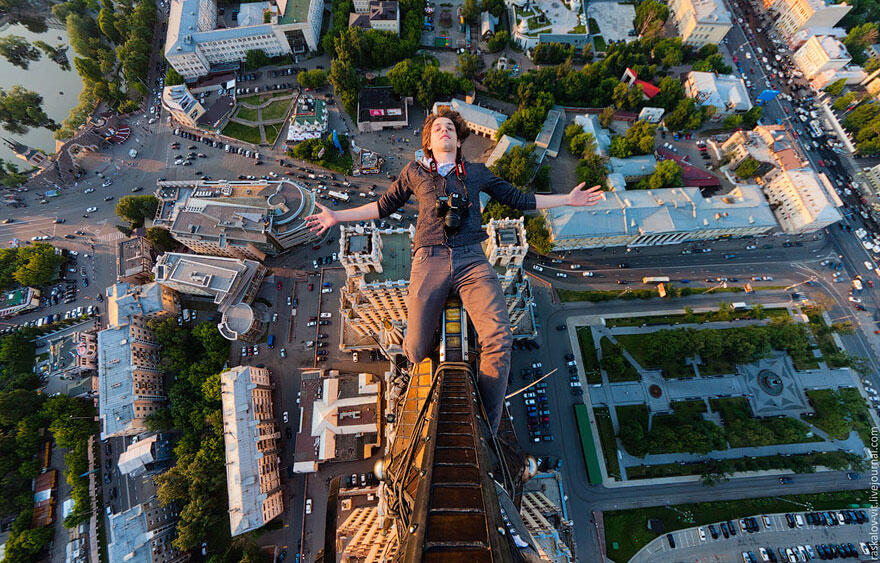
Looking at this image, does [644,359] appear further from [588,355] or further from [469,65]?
[469,65]

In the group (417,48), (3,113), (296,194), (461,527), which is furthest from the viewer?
(417,48)

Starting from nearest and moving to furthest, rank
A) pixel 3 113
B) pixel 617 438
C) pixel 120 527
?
1. pixel 120 527
2. pixel 617 438
3. pixel 3 113

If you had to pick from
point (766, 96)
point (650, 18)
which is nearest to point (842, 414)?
point (766, 96)

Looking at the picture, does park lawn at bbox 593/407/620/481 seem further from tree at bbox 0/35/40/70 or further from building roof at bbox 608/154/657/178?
tree at bbox 0/35/40/70

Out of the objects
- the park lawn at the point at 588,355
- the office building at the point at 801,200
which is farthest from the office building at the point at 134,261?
the office building at the point at 801,200

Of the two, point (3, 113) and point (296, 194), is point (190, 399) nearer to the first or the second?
point (296, 194)

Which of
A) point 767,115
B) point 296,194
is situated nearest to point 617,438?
point 296,194

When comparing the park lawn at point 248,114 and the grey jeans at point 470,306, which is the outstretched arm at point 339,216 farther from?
the park lawn at point 248,114

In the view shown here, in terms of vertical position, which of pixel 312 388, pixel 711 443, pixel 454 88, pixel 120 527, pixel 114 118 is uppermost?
pixel 114 118
